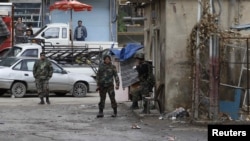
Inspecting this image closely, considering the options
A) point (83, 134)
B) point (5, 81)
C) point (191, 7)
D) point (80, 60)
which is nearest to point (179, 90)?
point (191, 7)

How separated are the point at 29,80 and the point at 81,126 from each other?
977cm

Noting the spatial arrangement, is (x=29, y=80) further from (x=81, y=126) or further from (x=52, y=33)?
(x=81, y=126)

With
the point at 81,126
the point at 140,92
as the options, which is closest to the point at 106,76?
the point at 140,92

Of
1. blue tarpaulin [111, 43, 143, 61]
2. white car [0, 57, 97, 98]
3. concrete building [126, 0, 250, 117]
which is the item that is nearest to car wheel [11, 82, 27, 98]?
white car [0, 57, 97, 98]

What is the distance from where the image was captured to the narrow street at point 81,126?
13.3m

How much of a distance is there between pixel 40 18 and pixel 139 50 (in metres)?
18.0

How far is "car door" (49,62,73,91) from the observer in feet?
81.9

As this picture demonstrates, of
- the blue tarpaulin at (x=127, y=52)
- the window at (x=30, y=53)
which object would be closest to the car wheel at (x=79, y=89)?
the window at (x=30, y=53)

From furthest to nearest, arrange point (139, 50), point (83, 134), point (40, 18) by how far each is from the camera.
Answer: point (40, 18), point (139, 50), point (83, 134)

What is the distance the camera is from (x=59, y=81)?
2503 cm

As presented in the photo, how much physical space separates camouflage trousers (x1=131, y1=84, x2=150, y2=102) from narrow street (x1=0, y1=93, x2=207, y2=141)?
18.8 inches

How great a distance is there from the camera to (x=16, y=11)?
39.1 m

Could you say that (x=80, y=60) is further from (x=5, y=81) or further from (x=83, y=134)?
(x=83, y=134)

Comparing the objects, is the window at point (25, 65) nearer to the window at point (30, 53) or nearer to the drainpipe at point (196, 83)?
the window at point (30, 53)
